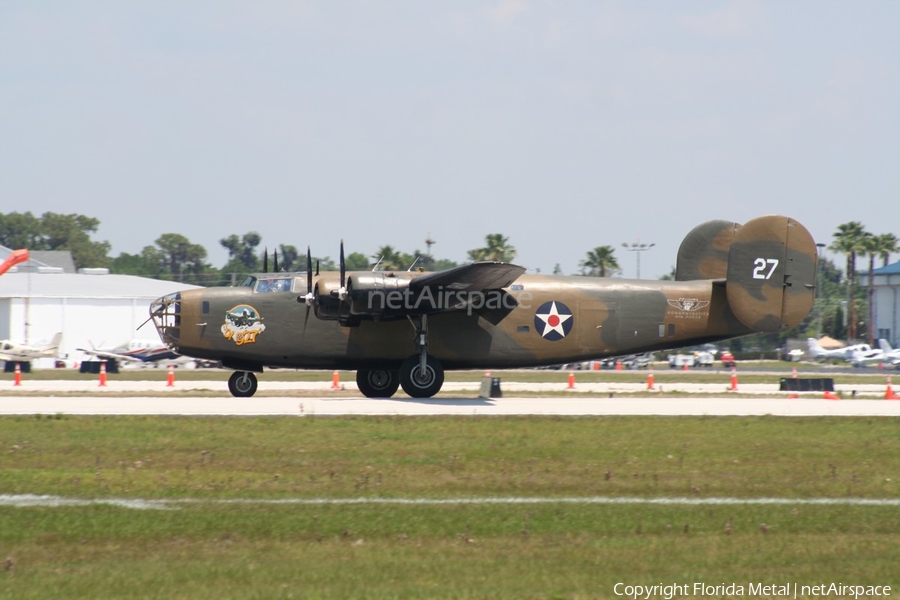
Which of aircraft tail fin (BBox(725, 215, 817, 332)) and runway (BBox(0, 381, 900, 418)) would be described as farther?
aircraft tail fin (BBox(725, 215, 817, 332))

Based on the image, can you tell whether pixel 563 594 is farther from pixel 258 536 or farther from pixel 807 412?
pixel 807 412

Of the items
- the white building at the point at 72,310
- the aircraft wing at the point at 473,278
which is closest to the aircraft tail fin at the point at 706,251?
the aircraft wing at the point at 473,278

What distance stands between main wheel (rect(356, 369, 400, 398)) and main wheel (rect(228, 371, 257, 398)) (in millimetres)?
2908

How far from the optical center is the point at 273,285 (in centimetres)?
2545

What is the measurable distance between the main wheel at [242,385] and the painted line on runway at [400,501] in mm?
14272

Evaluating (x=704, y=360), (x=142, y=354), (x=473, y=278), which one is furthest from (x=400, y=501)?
(x=704, y=360)

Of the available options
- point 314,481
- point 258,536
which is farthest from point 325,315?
point 258,536

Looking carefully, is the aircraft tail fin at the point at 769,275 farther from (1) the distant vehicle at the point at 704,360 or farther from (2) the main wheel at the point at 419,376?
(1) the distant vehicle at the point at 704,360

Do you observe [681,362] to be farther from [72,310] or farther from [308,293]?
[308,293]

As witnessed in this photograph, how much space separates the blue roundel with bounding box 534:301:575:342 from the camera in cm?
2581

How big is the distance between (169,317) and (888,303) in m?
93.9

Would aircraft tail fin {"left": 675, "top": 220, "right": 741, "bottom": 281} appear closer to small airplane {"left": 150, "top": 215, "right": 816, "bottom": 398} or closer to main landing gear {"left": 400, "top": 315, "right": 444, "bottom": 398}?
small airplane {"left": 150, "top": 215, "right": 816, "bottom": 398}

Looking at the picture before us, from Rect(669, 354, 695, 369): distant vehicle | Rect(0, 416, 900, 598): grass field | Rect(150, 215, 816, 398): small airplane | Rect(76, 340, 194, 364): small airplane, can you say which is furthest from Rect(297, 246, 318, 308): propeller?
Rect(669, 354, 695, 369): distant vehicle

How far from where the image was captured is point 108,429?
18047mm
